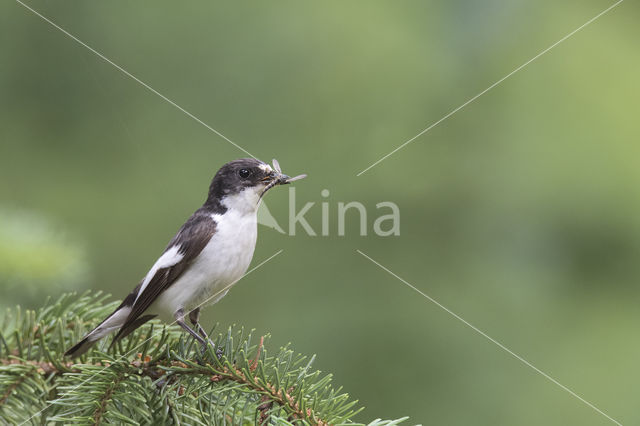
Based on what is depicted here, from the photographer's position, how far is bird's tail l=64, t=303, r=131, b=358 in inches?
105

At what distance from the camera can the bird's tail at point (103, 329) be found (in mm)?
2680

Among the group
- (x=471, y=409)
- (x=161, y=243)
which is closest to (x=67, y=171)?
(x=161, y=243)

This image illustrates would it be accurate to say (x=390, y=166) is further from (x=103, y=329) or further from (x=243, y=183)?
(x=103, y=329)

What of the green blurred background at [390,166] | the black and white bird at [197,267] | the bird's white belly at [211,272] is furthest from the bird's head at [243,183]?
the green blurred background at [390,166]

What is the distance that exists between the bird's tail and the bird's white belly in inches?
9.0

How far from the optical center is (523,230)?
4.87 m

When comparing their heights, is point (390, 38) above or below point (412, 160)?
above

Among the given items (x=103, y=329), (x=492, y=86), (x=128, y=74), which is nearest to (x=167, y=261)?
(x=103, y=329)

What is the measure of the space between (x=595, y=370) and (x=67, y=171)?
12.5 feet

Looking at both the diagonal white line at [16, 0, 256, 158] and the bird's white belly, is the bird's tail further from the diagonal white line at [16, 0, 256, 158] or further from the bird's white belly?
the diagonal white line at [16, 0, 256, 158]

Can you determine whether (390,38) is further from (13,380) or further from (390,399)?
(13,380)

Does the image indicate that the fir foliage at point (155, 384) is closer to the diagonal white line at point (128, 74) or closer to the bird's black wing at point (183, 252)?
the bird's black wing at point (183, 252)

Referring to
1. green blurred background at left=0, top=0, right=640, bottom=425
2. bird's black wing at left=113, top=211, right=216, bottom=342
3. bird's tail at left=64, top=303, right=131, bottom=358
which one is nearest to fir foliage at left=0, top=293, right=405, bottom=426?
bird's tail at left=64, top=303, right=131, bottom=358

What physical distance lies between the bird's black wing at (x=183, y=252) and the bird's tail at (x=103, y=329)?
65 millimetres
